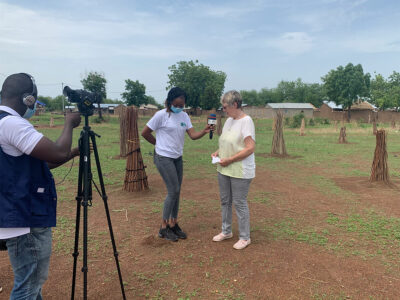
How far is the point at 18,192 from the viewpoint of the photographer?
170 centimetres

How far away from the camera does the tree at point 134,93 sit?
4828 cm

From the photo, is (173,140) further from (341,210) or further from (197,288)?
(341,210)

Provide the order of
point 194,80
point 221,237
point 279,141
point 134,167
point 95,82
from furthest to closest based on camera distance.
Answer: point 194,80 < point 95,82 < point 279,141 < point 134,167 < point 221,237

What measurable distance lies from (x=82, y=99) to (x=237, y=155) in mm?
1773

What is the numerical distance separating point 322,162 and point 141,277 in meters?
8.24

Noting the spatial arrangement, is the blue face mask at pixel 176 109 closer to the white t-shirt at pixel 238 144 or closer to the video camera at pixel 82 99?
the white t-shirt at pixel 238 144

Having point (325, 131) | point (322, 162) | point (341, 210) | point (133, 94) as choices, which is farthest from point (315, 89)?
point (341, 210)

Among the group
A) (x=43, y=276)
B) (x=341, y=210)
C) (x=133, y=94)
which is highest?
(x=133, y=94)

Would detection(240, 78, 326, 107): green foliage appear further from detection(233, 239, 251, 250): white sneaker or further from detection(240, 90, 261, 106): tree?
detection(233, 239, 251, 250): white sneaker

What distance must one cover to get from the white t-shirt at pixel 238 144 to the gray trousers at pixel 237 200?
0.10 m

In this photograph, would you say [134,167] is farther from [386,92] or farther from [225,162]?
[386,92]

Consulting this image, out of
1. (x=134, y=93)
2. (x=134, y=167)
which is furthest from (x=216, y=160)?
(x=134, y=93)

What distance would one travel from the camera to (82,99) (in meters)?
2.21

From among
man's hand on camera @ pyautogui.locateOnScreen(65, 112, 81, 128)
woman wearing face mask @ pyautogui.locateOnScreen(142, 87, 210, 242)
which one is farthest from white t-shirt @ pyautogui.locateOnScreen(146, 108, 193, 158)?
man's hand on camera @ pyautogui.locateOnScreen(65, 112, 81, 128)
